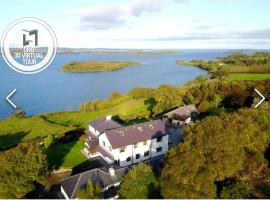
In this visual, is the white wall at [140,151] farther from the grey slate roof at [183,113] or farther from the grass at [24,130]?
the grass at [24,130]

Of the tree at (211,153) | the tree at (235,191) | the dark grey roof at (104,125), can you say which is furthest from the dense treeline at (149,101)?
the tree at (235,191)

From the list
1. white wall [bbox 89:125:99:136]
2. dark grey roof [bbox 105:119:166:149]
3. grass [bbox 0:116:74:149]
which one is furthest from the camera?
grass [bbox 0:116:74:149]

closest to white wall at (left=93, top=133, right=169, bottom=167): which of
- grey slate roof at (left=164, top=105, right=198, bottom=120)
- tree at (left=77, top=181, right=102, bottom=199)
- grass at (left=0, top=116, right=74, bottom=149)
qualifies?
tree at (left=77, top=181, right=102, bottom=199)

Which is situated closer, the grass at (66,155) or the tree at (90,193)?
the tree at (90,193)

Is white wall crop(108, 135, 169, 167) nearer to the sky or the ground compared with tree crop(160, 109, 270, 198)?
nearer to the ground

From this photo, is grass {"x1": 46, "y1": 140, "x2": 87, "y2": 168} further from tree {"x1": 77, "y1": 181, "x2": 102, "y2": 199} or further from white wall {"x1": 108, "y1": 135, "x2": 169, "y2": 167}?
tree {"x1": 77, "y1": 181, "x2": 102, "y2": 199}

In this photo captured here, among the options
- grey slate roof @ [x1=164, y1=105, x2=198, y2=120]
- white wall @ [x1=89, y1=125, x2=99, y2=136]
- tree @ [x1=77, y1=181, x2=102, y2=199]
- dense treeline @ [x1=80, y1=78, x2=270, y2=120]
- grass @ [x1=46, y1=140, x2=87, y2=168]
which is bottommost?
grass @ [x1=46, y1=140, x2=87, y2=168]
